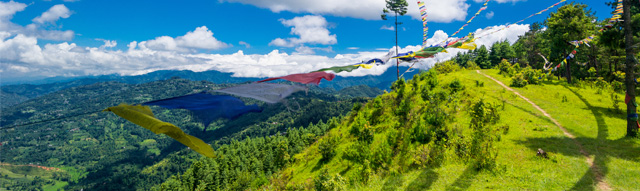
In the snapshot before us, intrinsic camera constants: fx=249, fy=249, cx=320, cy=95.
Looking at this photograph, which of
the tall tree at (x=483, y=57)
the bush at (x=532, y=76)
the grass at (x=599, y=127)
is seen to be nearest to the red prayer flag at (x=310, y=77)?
the grass at (x=599, y=127)

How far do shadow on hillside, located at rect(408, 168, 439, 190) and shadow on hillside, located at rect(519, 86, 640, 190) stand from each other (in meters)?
4.55

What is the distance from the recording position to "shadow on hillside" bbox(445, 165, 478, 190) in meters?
9.90

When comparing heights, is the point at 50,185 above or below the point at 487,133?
below

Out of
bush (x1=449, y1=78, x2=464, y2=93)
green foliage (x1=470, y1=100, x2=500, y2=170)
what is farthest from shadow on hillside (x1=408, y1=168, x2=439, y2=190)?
bush (x1=449, y1=78, x2=464, y2=93)

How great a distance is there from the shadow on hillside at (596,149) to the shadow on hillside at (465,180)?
A: 306cm

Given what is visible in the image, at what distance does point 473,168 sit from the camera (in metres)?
11.1

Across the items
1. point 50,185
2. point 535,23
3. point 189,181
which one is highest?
point 535,23

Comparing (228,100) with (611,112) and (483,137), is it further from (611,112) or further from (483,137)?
(611,112)

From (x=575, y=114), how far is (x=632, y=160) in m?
6.92

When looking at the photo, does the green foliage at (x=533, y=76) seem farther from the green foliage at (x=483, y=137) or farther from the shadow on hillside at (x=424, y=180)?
the shadow on hillside at (x=424, y=180)

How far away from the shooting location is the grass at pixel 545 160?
30.9 feet

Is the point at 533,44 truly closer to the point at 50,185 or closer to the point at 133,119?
the point at 133,119

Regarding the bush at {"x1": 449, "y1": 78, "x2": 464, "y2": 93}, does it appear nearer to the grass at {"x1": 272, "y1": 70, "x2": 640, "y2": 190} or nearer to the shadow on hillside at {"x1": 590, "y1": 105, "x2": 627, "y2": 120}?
the grass at {"x1": 272, "y1": 70, "x2": 640, "y2": 190}

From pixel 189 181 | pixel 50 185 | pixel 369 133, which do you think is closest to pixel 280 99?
pixel 369 133
